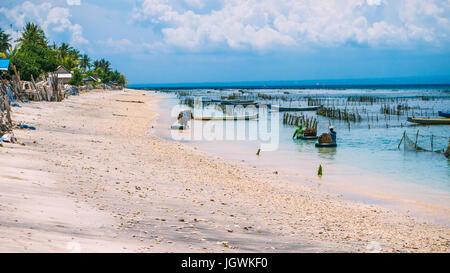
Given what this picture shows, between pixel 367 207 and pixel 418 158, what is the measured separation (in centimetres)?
1157

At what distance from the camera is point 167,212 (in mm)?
7879

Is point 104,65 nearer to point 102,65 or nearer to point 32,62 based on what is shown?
point 102,65

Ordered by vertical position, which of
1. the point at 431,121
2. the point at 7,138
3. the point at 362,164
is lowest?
the point at 362,164

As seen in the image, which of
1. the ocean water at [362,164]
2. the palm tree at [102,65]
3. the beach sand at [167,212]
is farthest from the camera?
the palm tree at [102,65]

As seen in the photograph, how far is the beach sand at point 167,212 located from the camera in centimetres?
572

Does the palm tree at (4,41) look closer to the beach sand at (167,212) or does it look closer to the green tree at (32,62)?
the green tree at (32,62)

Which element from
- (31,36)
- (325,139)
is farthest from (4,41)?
(325,139)

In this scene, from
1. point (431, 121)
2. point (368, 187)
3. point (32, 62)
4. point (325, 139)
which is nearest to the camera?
point (368, 187)

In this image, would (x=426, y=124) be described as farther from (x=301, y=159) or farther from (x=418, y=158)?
(x=301, y=159)

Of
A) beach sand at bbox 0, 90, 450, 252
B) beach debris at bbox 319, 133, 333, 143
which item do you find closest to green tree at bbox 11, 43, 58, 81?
beach sand at bbox 0, 90, 450, 252

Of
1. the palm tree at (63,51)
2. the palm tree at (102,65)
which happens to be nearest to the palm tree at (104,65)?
the palm tree at (102,65)

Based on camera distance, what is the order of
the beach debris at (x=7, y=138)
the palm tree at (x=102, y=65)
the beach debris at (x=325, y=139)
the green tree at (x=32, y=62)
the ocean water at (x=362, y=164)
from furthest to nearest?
1. the palm tree at (x=102, y=65)
2. the green tree at (x=32, y=62)
3. the beach debris at (x=325, y=139)
4. the ocean water at (x=362, y=164)
5. the beach debris at (x=7, y=138)

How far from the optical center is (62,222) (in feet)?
19.5
